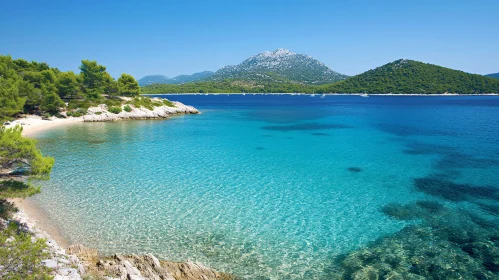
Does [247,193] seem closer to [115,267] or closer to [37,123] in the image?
[115,267]

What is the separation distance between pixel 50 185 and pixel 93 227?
30.8 ft

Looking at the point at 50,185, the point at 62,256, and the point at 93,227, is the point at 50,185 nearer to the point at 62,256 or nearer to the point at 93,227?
the point at 93,227

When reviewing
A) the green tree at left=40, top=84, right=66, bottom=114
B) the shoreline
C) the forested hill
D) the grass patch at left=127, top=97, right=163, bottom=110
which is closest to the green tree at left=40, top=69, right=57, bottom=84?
the forested hill

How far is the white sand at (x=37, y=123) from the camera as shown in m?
48.1

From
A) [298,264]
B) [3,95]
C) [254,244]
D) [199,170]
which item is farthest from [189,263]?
[3,95]

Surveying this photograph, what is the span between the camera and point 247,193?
69.7 ft

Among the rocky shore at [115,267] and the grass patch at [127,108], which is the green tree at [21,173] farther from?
the grass patch at [127,108]

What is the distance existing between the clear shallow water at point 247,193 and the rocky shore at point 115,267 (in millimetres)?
1319

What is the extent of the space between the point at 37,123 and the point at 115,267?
57.4m

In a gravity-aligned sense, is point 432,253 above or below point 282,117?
below

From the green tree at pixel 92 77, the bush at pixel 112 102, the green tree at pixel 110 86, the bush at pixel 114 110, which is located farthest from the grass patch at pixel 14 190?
the green tree at pixel 110 86

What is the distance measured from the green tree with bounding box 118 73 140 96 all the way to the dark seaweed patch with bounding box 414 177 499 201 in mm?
80116

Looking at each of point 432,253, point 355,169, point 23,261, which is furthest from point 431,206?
point 23,261

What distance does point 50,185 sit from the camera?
867 inches
